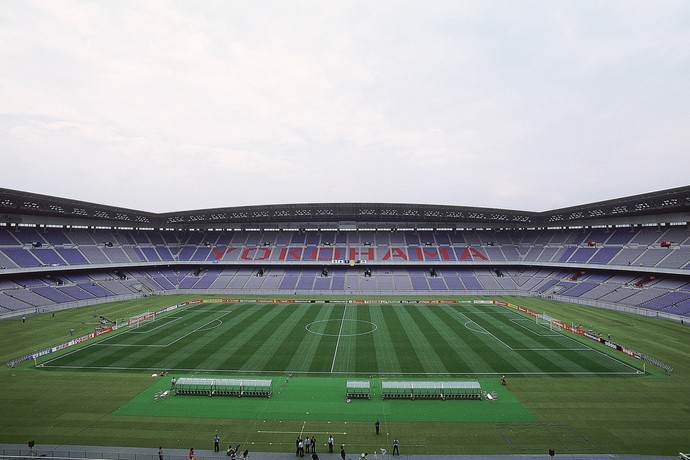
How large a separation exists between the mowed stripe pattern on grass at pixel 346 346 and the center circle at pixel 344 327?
0.36ft

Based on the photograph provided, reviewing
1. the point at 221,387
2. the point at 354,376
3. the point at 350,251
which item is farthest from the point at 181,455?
the point at 350,251

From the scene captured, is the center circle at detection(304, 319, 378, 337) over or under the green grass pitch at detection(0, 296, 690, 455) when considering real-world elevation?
over

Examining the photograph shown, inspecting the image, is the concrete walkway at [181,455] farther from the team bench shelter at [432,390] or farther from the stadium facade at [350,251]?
the stadium facade at [350,251]

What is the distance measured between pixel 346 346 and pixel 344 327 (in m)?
6.97

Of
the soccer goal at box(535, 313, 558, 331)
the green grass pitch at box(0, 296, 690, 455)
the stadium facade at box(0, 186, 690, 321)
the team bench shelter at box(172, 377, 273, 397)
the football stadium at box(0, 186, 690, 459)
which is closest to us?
the green grass pitch at box(0, 296, 690, 455)

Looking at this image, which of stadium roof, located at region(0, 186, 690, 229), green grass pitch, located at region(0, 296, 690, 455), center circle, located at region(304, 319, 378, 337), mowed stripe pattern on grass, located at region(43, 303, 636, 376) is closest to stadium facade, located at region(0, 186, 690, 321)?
stadium roof, located at region(0, 186, 690, 229)

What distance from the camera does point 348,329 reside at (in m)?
38.7

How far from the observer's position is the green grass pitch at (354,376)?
17984 millimetres

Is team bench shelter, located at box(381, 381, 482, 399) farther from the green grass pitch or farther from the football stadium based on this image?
the green grass pitch

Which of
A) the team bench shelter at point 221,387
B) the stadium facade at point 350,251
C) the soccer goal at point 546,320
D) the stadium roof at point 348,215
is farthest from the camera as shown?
the stadium facade at point 350,251

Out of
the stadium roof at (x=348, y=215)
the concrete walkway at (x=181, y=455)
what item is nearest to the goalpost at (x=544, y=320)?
the stadium roof at (x=348, y=215)

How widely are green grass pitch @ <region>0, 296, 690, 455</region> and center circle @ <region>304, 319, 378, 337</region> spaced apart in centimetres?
21

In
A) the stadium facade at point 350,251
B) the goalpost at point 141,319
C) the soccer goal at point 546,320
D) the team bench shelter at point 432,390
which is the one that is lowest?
the team bench shelter at point 432,390

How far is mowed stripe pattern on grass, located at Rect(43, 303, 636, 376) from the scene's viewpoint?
27.3 meters
